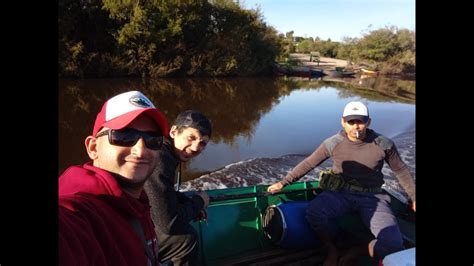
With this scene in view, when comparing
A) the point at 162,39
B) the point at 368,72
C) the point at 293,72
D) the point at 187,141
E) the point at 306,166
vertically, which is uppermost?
the point at 162,39

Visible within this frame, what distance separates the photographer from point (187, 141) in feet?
7.71

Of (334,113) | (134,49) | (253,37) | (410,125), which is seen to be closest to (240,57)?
(253,37)

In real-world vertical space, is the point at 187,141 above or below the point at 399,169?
above

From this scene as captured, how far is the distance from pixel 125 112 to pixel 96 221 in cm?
47

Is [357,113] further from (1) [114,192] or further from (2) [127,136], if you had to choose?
(1) [114,192]

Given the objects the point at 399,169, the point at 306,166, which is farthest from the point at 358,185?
the point at 306,166

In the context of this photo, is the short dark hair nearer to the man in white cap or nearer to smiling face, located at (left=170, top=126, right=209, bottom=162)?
smiling face, located at (left=170, top=126, right=209, bottom=162)

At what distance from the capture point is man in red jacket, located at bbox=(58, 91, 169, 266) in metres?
1.06

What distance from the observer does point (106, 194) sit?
1.27 metres

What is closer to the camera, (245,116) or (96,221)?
(96,221)

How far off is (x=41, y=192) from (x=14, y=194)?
0.17 feet

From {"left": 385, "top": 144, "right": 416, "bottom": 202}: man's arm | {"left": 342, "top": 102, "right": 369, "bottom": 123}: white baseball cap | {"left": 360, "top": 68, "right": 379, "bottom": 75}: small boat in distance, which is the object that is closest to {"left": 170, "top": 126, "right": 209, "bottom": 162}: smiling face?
{"left": 342, "top": 102, "right": 369, "bottom": 123}: white baseball cap

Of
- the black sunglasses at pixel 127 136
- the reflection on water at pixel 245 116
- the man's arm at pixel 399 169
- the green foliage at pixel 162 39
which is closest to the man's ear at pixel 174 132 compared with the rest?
the black sunglasses at pixel 127 136
